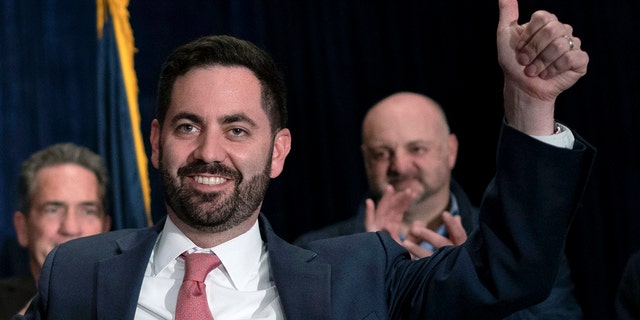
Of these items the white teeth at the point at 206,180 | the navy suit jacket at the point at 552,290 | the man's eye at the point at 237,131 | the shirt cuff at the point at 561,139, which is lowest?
the navy suit jacket at the point at 552,290

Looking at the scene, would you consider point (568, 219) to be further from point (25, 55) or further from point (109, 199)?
point (25, 55)

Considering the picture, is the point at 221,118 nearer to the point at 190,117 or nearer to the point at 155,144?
the point at 190,117

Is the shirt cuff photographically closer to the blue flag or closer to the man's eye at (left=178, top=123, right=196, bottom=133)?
the man's eye at (left=178, top=123, right=196, bottom=133)

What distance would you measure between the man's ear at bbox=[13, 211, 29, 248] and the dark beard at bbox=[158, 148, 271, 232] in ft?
4.09

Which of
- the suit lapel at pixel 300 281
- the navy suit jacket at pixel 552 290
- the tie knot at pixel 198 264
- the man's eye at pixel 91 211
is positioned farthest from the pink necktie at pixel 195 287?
the man's eye at pixel 91 211

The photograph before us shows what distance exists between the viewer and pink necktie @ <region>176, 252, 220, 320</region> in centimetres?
168

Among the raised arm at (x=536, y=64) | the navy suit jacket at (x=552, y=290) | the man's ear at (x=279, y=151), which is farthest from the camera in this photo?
the navy suit jacket at (x=552, y=290)

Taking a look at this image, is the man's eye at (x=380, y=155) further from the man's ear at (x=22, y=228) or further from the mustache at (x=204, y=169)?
the mustache at (x=204, y=169)

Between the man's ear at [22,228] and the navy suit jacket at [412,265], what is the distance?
1.15m

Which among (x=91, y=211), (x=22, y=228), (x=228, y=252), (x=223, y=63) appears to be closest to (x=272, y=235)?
(x=228, y=252)

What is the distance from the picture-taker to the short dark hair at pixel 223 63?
6.08 feet

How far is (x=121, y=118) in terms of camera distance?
10.1 feet

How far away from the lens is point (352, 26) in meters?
3.67

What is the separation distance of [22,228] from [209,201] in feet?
4.43
